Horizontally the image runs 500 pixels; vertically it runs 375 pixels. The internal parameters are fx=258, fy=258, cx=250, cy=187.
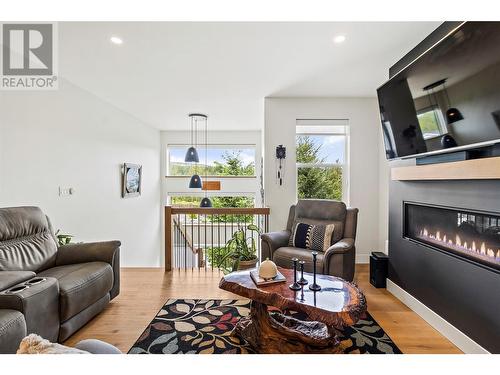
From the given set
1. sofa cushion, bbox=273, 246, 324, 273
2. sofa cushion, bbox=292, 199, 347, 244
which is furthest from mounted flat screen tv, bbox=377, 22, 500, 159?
sofa cushion, bbox=273, 246, 324, 273

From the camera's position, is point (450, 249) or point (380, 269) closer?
point (450, 249)

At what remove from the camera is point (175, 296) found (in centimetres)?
278

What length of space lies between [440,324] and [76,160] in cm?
446

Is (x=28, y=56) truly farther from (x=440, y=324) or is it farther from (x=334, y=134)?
(x=440, y=324)

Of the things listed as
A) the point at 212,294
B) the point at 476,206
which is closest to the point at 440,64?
the point at 476,206

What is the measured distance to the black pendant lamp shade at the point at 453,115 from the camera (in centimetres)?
178

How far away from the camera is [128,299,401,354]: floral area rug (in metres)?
1.87

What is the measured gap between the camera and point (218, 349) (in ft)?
6.09

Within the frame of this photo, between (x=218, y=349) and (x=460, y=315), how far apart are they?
70.7 inches

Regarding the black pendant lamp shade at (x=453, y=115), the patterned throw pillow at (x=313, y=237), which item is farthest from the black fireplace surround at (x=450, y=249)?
the patterned throw pillow at (x=313, y=237)

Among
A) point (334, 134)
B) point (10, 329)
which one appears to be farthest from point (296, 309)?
point (334, 134)

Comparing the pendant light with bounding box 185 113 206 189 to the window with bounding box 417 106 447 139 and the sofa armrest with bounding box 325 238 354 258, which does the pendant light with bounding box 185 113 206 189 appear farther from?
the window with bounding box 417 106 447 139

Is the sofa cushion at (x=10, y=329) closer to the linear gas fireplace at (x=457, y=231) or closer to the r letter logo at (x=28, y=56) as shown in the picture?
the r letter logo at (x=28, y=56)
